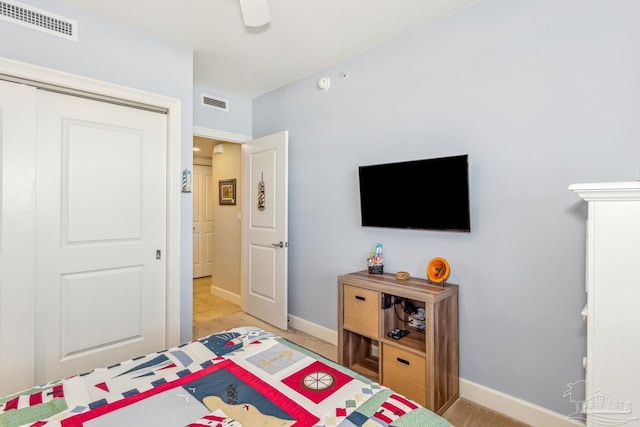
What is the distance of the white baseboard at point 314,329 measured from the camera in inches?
124

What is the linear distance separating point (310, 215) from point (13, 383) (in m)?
2.50

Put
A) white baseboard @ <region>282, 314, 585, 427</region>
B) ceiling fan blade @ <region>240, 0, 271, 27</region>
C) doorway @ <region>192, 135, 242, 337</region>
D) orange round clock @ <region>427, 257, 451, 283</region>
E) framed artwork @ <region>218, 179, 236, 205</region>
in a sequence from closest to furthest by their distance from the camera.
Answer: ceiling fan blade @ <region>240, 0, 271, 27</region>
white baseboard @ <region>282, 314, 585, 427</region>
orange round clock @ <region>427, 257, 451, 283</region>
doorway @ <region>192, 135, 242, 337</region>
framed artwork @ <region>218, 179, 236, 205</region>

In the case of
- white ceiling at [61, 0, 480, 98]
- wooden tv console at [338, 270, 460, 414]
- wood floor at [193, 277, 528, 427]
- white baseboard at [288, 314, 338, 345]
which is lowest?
wood floor at [193, 277, 528, 427]

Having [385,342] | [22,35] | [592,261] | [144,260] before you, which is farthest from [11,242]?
[592,261]

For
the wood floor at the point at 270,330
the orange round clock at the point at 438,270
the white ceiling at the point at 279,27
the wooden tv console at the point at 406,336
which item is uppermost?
the white ceiling at the point at 279,27

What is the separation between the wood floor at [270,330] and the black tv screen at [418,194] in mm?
1165

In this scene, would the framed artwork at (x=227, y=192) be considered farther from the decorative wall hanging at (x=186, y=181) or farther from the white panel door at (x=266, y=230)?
the decorative wall hanging at (x=186, y=181)

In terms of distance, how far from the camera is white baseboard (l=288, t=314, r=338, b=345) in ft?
10.3

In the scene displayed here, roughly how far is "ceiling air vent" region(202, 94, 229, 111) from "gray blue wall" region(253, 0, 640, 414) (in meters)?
1.70

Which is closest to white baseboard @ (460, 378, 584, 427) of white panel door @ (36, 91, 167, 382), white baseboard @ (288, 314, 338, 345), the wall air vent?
white baseboard @ (288, 314, 338, 345)

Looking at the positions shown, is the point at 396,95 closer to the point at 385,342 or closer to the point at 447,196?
the point at 447,196

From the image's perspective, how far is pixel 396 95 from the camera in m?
2.61

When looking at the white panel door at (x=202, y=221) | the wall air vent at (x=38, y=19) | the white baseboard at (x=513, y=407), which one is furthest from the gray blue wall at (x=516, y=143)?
the white panel door at (x=202, y=221)

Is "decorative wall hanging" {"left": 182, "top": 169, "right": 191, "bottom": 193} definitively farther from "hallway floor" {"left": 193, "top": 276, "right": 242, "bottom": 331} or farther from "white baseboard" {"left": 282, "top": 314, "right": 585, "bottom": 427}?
"white baseboard" {"left": 282, "top": 314, "right": 585, "bottom": 427}
